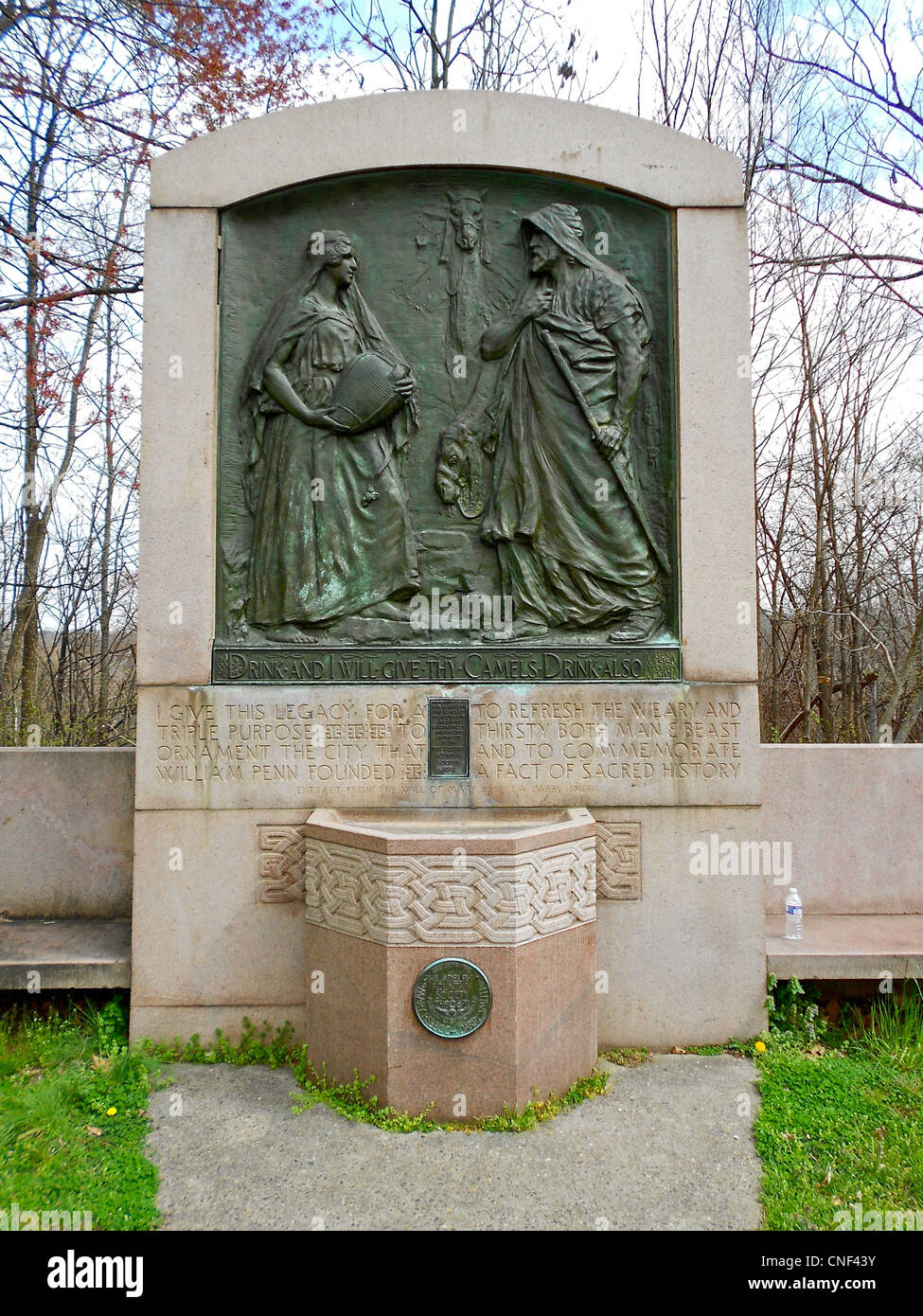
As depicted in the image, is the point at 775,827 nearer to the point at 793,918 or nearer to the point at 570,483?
the point at 793,918

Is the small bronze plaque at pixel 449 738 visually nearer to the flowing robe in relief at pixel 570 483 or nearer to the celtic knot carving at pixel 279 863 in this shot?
the flowing robe in relief at pixel 570 483

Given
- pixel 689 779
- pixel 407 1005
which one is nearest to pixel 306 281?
pixel 689 779

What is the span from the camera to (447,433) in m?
5.37

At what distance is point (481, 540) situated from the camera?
538 cm

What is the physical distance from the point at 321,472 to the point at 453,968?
10.3 feet

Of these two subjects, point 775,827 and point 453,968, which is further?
point 775,827

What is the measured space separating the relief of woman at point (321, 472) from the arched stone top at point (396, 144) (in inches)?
21.2

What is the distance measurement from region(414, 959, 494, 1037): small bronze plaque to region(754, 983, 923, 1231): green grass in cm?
142

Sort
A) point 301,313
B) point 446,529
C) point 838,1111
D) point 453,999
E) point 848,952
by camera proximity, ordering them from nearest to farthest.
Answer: point 453,999, point 838,1111, point 848,952, point 301,313, point 446,529

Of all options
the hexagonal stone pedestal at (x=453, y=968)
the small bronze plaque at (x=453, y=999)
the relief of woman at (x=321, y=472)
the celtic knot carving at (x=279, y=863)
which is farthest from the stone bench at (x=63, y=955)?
the relief of woman at (x=321, y=472)

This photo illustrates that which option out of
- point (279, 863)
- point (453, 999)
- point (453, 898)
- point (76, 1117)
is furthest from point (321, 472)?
point (76, 1117)

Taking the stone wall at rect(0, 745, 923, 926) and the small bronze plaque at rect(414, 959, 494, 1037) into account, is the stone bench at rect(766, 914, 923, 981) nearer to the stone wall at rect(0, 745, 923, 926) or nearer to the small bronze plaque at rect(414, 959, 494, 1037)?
the stone wall at rect(0, 745, 923, 926)

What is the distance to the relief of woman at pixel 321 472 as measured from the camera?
528 cm

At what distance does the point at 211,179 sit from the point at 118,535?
6489 millimetres
